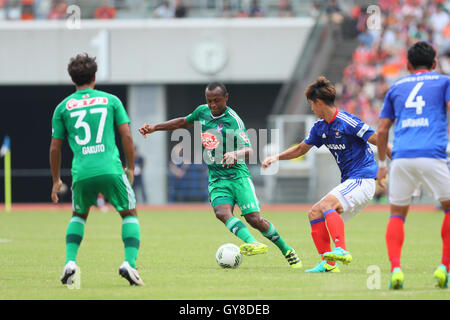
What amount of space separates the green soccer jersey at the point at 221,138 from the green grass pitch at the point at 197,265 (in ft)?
3.88

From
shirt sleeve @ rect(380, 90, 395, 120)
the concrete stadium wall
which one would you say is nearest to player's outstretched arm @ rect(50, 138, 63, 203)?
shirt sleeve @ rect(380, 90, 395, 120)

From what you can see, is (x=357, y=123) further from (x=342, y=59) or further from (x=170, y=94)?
(x=170, y=94)

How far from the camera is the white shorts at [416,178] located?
25.9ft

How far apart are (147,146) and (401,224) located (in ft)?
81.4

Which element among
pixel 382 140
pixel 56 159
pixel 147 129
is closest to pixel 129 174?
pixel 56 159

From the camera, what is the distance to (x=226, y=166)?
1040 centimetres

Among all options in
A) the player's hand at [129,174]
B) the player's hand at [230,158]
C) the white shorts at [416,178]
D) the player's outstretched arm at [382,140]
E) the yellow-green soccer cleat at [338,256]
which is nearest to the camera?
the white shorts at [416,178]

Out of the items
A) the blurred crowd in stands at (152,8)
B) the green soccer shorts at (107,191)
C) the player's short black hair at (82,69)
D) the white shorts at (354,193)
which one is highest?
the blurred crowd in stands at (152,8)

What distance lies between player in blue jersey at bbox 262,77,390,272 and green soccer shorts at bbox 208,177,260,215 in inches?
28.1

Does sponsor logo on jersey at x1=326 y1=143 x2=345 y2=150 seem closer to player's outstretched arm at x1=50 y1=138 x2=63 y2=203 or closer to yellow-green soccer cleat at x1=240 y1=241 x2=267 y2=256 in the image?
yellow-green soccer cleat at x1=240 y1=241 x2=267 y2=256

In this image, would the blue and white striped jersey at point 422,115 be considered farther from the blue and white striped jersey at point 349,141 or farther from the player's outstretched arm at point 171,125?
the player's outstretched arm at point 171,125

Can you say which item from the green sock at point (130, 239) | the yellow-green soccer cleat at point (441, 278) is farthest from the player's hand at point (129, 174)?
the yellow-green soccer cleat at point (441, 278)

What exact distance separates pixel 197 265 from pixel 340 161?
7.32 ft

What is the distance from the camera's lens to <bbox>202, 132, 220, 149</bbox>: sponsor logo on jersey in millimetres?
10500
